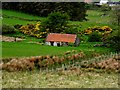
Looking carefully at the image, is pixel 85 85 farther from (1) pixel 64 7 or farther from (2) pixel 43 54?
(1) pixel 64 7

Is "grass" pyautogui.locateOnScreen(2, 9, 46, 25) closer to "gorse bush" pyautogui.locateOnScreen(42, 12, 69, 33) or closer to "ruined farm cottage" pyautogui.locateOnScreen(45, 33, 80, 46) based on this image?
"gorse bush" pyautogui.locateOnScreen(42, 12, 69, 33)

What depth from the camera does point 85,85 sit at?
3167 centimetres

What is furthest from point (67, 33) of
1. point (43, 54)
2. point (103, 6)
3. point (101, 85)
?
point (103, 6)

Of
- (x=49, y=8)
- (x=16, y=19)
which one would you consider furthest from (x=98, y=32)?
(x=49, y=8)

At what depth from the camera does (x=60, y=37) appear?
53.5 m

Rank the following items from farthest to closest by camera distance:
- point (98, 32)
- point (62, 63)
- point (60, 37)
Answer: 1. point (98, 32)
2. point (60, 37)
3. point (62, 63)

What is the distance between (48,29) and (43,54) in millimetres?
16014

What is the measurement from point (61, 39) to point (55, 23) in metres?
6.35

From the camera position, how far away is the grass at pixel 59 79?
31500 millimetres

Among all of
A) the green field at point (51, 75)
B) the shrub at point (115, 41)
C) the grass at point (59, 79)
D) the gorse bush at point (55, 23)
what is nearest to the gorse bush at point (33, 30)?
the gorse bush at point (55, 23)

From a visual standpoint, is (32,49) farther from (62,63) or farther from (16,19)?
(16,19)

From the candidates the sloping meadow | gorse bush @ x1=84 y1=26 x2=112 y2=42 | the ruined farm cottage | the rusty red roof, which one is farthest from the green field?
gorse bush @ x1=84 y1=26 x2=112 y2=42

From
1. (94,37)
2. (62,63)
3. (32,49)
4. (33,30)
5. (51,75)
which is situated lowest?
(33,30)

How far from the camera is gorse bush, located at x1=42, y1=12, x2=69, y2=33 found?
58.1m
